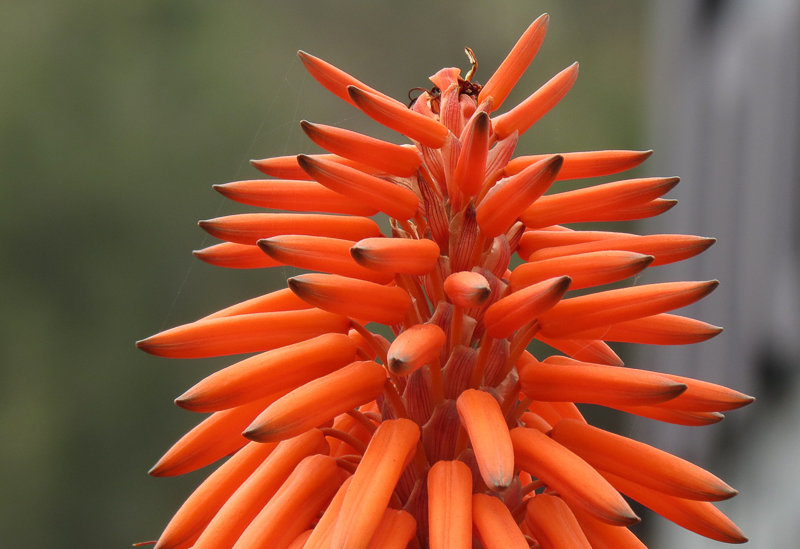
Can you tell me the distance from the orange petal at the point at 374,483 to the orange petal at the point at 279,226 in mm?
154

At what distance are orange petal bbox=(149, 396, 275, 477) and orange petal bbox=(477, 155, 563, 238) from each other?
0.21 metres

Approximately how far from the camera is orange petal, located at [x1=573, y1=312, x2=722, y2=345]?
487mm

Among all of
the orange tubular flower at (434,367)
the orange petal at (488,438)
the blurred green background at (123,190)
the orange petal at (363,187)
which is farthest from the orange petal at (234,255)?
the blurred green background at (123,190)

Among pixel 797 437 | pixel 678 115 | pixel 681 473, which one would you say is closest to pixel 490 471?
pixel 681 473

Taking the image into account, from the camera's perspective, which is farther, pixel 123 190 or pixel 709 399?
pixel 123 190

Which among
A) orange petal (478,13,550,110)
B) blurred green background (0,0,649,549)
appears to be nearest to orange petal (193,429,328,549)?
orange petal (478,13,550,110)

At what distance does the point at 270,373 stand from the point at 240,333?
41 millimetres

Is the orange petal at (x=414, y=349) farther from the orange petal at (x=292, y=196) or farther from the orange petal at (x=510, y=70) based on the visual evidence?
the orange petal at (x=510, y=70)

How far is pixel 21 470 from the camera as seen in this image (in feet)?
6.66

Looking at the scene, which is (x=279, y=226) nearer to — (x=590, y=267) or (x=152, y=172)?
(x=590, y=267)

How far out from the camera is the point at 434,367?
1.60ft

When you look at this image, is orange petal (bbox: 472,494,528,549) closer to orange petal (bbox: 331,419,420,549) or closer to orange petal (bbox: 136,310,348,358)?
orange petal (bbox: 331,419,420,549)

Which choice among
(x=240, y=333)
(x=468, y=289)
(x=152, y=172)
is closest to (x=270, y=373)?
(x=240, y=333)

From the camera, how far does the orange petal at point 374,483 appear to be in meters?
0.37
